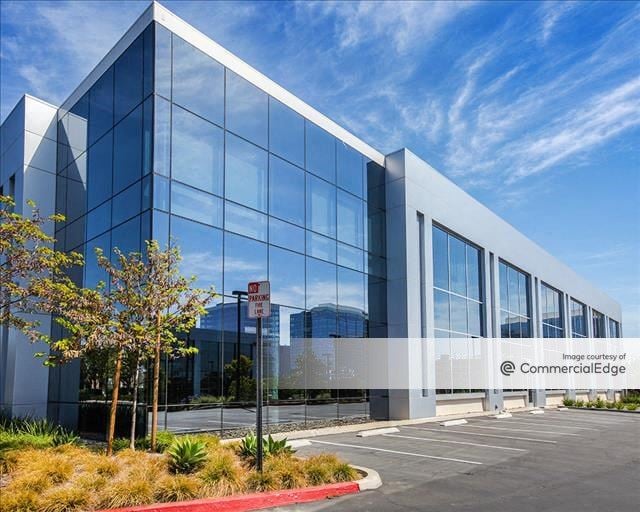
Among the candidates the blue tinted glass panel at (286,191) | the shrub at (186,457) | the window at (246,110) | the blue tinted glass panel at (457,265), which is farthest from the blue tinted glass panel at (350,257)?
the shrub at (186,457)

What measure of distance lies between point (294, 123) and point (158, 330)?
11.8 m

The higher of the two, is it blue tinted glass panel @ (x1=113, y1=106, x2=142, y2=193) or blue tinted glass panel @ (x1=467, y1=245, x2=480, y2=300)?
blue tinted glass panel @ (x1=113, y1=106, x2=142, y2=193)

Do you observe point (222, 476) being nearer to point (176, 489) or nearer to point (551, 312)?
point (176, 489)

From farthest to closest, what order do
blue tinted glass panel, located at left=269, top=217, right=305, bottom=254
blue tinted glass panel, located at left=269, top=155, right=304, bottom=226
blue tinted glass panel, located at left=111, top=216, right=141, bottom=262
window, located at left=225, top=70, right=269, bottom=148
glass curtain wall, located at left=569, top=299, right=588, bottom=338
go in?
glass curtain wall, located at left=569, top=299, right=588, bottom=338 < blue tinted glass panel, located at left=269, top=155, right=304, bottom=226 < blue tinted glass panel, located at left=269, top=217, right=305, bottom=254 < window, located at left=225, top=70, right=269, bottom=148 < blue tinted glass panel, located at left=111, top=216, right=141, bottom=262

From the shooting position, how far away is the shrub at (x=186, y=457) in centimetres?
918

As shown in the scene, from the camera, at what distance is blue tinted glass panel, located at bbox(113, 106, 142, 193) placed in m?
16.7

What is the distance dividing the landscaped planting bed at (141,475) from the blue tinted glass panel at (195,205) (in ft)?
24.0

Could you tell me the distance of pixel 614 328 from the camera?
217ft

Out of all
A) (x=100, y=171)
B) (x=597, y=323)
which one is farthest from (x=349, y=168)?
(x=597, y=323)

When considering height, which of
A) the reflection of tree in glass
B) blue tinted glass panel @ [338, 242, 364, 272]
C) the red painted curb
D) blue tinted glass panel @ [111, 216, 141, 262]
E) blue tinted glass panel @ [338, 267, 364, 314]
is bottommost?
the red painted curb

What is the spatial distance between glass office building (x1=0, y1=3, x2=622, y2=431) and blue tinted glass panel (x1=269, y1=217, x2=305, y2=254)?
6 centimetres

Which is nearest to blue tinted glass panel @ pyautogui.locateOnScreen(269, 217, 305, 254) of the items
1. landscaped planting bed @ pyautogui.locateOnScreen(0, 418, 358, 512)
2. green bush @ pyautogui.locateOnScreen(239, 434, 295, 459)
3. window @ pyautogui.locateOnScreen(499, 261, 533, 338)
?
green bush @ pyautogui.locateOnScreen(239, 434, 295, 459)

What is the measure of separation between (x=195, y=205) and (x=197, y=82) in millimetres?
3782

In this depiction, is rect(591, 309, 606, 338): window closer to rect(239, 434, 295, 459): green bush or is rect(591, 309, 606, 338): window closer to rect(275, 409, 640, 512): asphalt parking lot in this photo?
rect(275, 409, 640, 512): asphalt parking lot
